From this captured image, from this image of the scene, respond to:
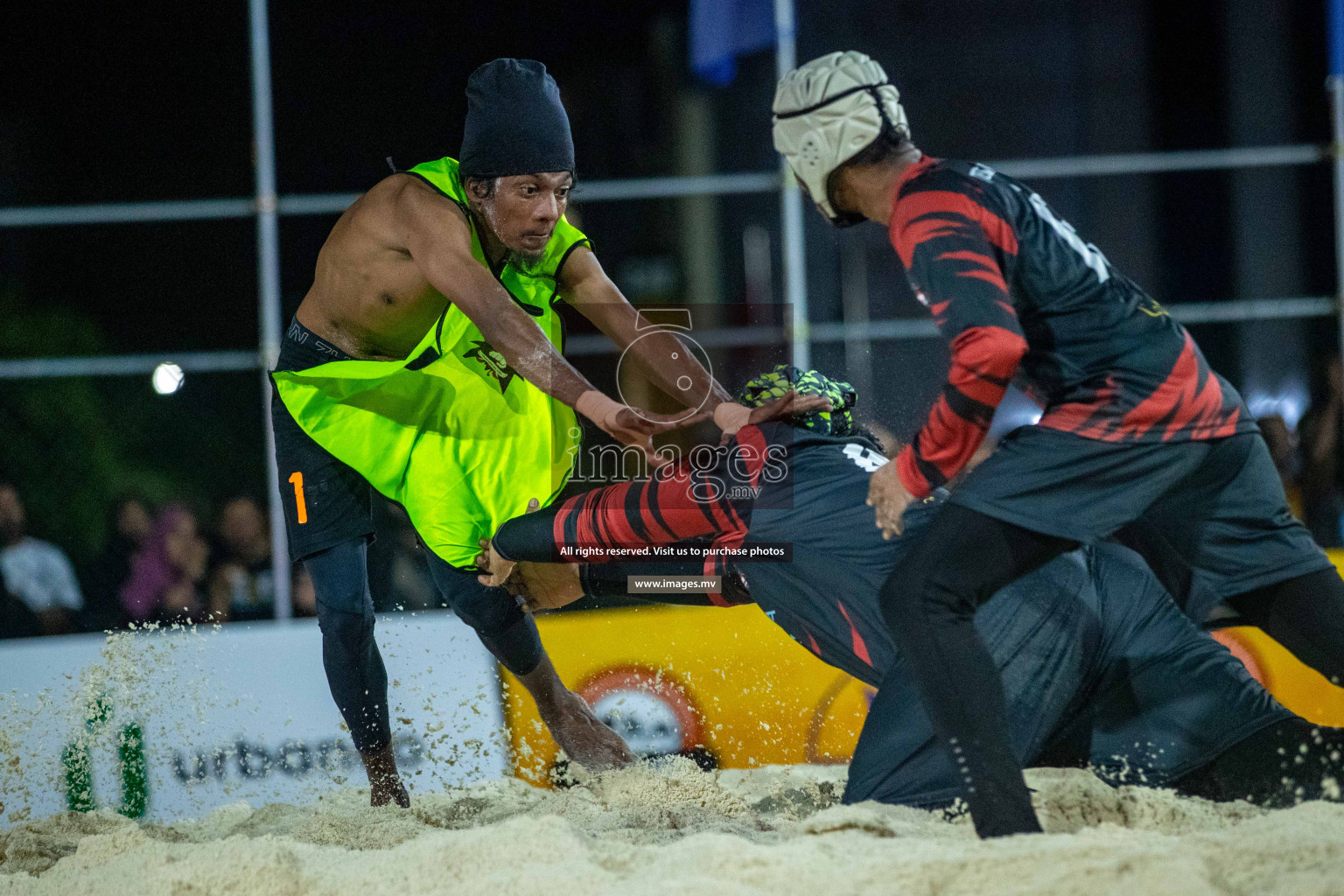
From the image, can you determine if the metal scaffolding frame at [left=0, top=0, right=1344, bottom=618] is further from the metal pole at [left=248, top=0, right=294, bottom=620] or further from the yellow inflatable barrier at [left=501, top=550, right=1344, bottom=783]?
the yellow inflatable barrier at [left=501, top=550, right=1344, bottom=783]

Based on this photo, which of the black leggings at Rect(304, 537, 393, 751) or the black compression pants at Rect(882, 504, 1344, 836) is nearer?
the black compression pants at Rect(882, 504, 1344, 836)

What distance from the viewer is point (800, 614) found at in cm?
289

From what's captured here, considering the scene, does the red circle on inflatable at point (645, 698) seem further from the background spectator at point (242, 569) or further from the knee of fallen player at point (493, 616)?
the background spectator at point (242, 569)

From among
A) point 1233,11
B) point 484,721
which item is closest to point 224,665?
point 484,721

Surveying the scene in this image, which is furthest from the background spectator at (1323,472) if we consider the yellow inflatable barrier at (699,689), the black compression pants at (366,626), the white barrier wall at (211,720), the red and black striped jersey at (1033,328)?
the white barrier wall at (211,720)

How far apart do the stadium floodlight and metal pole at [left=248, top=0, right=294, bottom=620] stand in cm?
26

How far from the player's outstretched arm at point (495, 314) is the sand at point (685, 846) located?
3.29 feet

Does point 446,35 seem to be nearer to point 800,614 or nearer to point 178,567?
point 178,567

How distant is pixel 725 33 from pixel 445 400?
1493mm

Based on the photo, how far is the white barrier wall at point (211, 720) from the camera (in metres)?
3.24

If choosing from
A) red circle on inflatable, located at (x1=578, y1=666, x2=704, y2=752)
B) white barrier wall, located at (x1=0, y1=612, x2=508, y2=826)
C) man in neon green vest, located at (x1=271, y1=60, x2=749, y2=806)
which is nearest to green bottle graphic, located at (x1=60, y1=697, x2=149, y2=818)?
white barrier wall, located at (x1=0, y1=612, x2=508, y2=826)

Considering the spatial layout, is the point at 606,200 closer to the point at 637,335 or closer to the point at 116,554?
the point at 637,335

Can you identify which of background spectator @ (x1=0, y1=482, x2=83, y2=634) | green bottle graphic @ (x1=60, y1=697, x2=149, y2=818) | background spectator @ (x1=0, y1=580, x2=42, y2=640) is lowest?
green bottle graphic @ (x1=60, y1=697, x2=149, y2=818)

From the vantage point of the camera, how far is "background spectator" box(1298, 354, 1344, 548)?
357cm
